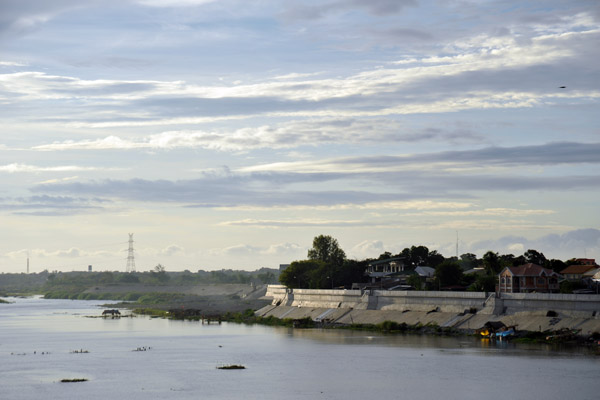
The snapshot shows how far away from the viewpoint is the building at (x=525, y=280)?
402 feet

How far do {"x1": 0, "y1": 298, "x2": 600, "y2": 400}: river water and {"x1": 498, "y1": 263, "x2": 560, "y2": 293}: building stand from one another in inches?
915

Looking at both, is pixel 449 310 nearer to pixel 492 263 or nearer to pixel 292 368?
pixel 492 263

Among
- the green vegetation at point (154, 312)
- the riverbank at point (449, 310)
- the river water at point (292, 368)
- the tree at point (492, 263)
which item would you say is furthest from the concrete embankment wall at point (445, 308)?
the tree at point (492, 263)

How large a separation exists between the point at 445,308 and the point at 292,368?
4477 centimetres

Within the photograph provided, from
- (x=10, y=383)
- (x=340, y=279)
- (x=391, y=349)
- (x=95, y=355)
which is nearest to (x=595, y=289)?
(x=391, y=349)

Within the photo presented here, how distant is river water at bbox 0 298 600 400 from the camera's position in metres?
64.0

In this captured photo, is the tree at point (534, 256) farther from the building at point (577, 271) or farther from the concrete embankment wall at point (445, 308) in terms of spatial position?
the concrete embankment wall at point (445, 308)

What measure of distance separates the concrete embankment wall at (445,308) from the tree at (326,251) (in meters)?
37.5

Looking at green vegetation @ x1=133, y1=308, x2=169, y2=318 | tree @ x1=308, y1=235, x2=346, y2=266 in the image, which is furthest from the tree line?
green vegetation @ x1=133, y1=308, x2=169, y2=318

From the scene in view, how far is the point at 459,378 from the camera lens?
69.7m

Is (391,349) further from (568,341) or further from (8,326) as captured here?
(8,326)

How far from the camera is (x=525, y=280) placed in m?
123

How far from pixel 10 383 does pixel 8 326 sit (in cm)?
7201

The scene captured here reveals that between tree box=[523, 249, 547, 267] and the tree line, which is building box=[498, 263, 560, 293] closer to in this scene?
the tree line
